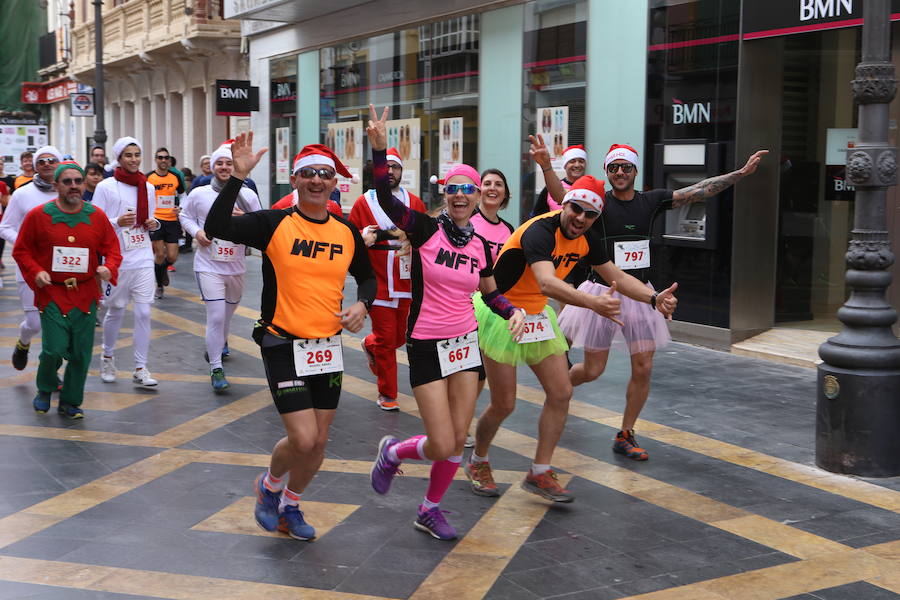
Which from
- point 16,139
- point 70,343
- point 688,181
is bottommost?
point 70,343

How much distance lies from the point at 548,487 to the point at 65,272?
4.05m

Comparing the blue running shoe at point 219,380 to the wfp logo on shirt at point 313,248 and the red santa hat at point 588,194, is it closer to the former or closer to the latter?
the wfp logo on shirt at point 313,248

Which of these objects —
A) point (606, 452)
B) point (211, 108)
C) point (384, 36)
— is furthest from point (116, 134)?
point (606, 452)

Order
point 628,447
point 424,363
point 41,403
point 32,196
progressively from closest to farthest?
1. point 424,363
2. point 628,447
3. point 41,403
4. point 32,196

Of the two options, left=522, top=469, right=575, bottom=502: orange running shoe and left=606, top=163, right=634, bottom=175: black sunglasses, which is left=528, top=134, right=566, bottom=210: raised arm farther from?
left=522, top=469, right=575, bottom=502: orange running shoe

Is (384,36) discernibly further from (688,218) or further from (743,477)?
(743,477)

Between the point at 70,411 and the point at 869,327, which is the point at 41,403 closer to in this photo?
the point at 70,411

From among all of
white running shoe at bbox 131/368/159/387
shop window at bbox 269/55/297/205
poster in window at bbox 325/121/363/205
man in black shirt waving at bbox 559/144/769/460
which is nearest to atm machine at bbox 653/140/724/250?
man in black shirt waving at bbox 559/144/769/460

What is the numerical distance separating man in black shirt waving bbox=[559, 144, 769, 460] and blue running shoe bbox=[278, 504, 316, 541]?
2.39 m

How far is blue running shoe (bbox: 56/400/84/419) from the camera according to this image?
25.5 ft

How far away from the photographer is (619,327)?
697 cm

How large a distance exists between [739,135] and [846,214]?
68.0 inches

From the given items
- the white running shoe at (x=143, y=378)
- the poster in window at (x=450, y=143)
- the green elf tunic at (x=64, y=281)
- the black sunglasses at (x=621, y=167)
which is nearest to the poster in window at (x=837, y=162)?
the black sunglasses at (x=621, y=167)

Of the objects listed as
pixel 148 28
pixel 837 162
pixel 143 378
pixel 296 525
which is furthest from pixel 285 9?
pixel 296 525
